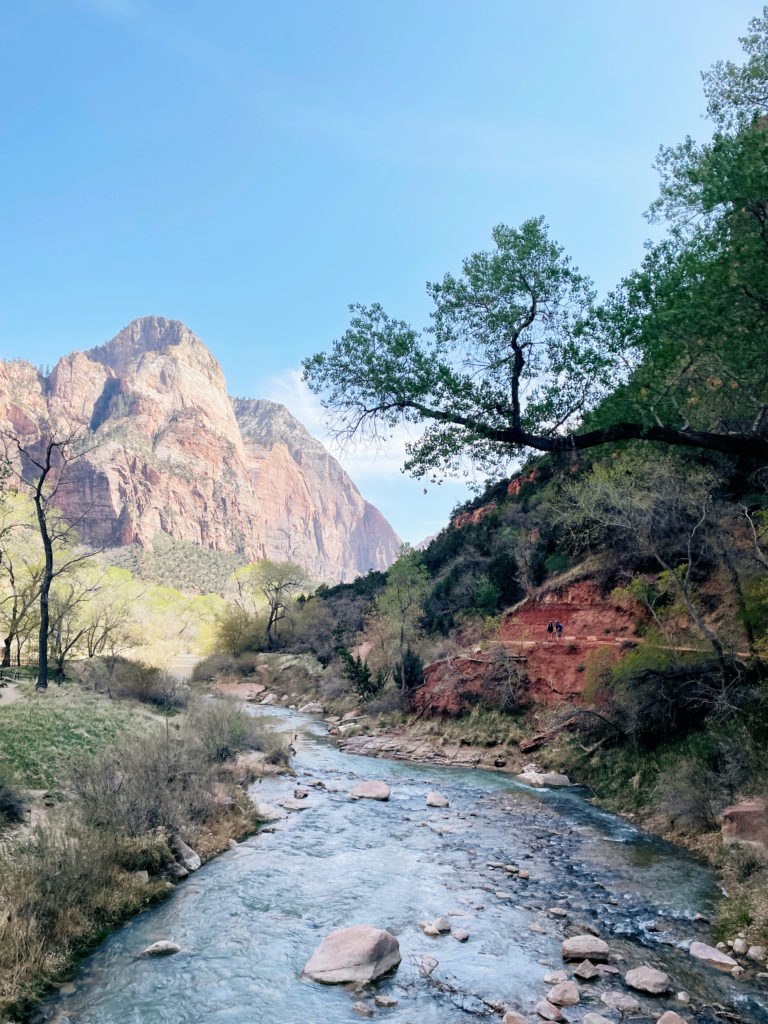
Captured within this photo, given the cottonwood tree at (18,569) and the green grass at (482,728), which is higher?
the cottonwood tree at (18,569)

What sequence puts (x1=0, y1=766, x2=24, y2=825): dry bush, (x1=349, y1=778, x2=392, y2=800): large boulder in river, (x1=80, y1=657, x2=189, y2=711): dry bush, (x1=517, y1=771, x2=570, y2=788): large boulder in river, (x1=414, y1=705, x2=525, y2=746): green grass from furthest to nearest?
(x1=80, y1=657, x2=189, y2=711): dry bush < (x1=414, y1=705, x2=525, y2=746): green grass < (x1=517, y1=771, x2=570, y2=788): large boulder in river < (x1=349, y1=778, x2=392, y2=800): large boulder in river < (x1=0, y1=766, x2=24, y2=825): dry bush

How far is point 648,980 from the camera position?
5969 millimetres

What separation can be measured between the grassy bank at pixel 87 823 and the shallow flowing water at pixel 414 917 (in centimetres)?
39

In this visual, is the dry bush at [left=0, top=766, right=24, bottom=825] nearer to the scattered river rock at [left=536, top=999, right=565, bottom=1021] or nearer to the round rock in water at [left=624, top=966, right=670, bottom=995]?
the scattered river rock at [left=536, top=999, right=565, bottom=1021]

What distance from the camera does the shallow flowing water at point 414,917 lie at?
580cm

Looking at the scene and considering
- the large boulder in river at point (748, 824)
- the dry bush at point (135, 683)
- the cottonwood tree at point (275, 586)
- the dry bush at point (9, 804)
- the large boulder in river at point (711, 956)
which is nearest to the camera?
the large boulder in river at point (711, 956)

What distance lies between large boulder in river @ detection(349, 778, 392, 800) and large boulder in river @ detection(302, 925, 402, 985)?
8584 mm

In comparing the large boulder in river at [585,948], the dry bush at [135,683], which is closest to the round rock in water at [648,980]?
the large boulder in river at [585,948]

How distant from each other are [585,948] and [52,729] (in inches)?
531

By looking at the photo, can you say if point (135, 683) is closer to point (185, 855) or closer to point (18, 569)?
point (18, 569)

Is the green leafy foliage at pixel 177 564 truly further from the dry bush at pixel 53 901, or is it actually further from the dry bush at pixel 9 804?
the dry bush at pixel 53 901

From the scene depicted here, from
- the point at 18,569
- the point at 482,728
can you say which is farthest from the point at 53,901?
the point at 18,569


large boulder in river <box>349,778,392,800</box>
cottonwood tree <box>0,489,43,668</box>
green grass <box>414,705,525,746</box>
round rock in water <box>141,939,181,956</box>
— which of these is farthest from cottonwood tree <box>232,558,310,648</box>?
round rock in water <box>141,939,181,956</box>

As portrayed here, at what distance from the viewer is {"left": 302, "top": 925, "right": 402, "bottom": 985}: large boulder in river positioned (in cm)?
638
